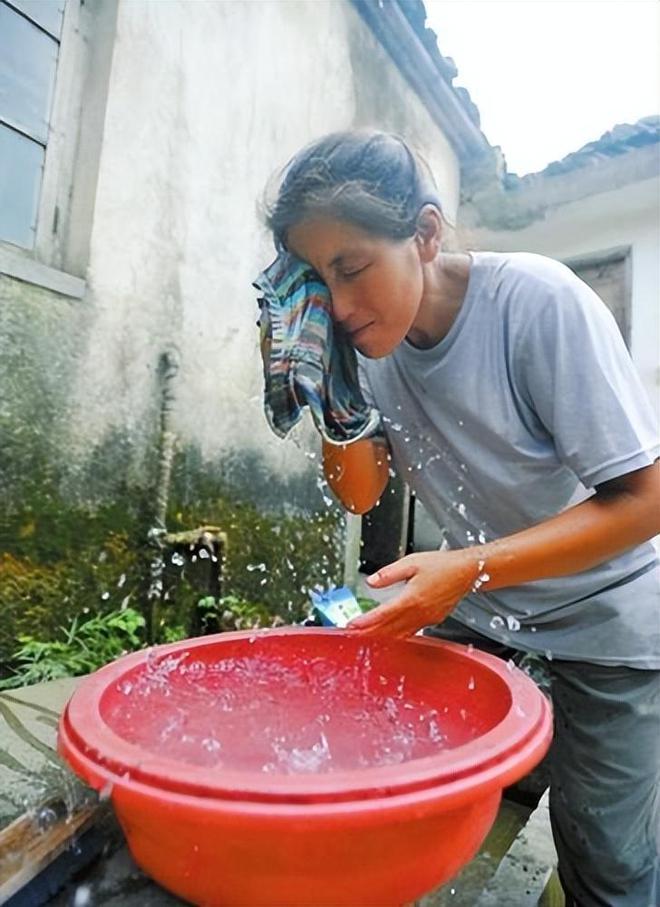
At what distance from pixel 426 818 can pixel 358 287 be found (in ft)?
3.28

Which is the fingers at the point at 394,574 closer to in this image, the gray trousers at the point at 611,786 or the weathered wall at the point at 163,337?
the gray trousers at the point at 611,786

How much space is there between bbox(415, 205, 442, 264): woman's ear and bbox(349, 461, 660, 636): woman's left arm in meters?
0.66

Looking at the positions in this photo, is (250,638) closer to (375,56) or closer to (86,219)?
(86,219)

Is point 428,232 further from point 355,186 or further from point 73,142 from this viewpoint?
point 73,142

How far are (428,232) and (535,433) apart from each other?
0.52 m

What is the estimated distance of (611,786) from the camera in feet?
4.51

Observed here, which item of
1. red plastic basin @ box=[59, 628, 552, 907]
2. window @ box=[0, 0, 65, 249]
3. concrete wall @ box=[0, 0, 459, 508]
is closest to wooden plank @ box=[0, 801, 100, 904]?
red plastic basin @ box=[59, 628, 552, 907]

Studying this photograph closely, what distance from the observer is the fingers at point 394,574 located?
1.14 m

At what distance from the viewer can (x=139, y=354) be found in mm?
3252

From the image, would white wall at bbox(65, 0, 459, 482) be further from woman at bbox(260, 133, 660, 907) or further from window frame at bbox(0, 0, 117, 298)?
woman at bbox(260, 133, 660, 907)

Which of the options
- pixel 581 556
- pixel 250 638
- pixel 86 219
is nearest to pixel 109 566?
pixel 86 219

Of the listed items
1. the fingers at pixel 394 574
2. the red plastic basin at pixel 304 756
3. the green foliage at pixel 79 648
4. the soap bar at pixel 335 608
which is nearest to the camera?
the red plastic basin at pixel 304 756

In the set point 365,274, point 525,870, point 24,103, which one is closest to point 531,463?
point 365,274

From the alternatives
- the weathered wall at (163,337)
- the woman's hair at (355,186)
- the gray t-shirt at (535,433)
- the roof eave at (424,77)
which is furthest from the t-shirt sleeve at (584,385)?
the roof eave at (424,77)
